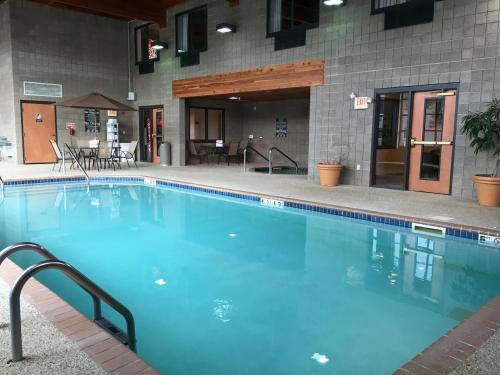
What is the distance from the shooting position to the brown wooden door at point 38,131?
1145cm

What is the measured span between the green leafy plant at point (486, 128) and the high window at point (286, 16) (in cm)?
392

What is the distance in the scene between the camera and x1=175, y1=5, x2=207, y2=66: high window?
35.6ft

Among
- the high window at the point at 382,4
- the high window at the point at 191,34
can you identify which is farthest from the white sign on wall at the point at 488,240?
the high window at the point at 191,34

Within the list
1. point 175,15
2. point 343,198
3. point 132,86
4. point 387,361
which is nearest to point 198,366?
point 387,361

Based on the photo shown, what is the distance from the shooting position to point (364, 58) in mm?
7480

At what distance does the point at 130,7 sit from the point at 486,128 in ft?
29.1

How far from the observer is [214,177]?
929cm

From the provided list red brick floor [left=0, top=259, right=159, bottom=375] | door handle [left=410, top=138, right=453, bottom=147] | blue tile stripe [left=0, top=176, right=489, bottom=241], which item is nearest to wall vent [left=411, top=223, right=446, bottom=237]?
blue tile stripe [left=0, top=176, right=489, bottom=241]

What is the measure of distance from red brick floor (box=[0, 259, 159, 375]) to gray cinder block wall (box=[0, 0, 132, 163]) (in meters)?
10.3

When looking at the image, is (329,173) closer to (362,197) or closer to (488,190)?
(362,197)

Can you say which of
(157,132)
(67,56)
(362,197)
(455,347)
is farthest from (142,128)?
(455,347)

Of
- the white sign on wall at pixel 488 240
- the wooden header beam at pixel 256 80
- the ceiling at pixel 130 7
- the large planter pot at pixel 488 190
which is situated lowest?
the white sign on wall at pixel 488 240

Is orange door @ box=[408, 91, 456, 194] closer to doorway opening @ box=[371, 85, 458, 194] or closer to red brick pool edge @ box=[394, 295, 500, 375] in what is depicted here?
doorway opening @ box=[371, 85, 458, 194]

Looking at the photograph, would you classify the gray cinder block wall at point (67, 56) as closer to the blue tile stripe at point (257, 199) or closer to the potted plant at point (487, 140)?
the blue tile stripe at point (257, 199)
